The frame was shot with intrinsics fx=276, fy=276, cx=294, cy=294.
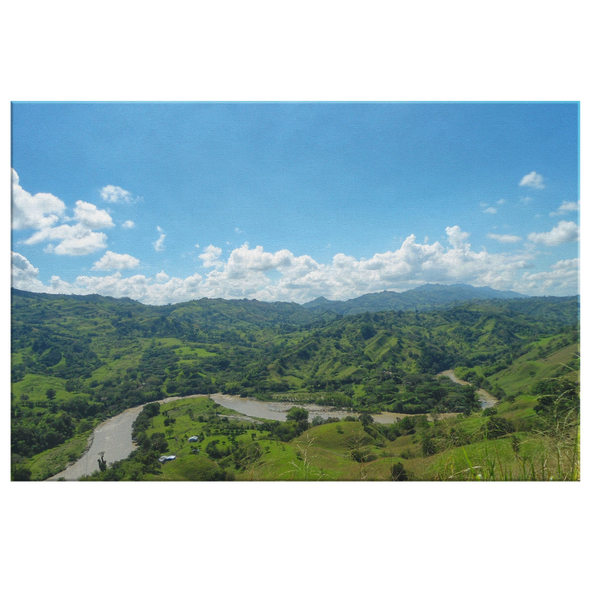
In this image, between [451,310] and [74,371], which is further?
[451,310]

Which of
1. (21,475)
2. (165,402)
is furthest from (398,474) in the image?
(165,402)

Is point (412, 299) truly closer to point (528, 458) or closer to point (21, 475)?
point (528, 458)

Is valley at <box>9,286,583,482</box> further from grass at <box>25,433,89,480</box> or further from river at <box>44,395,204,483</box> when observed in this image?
river at <box>44,395,204,483</box>

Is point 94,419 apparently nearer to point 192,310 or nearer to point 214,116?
point 192,310
